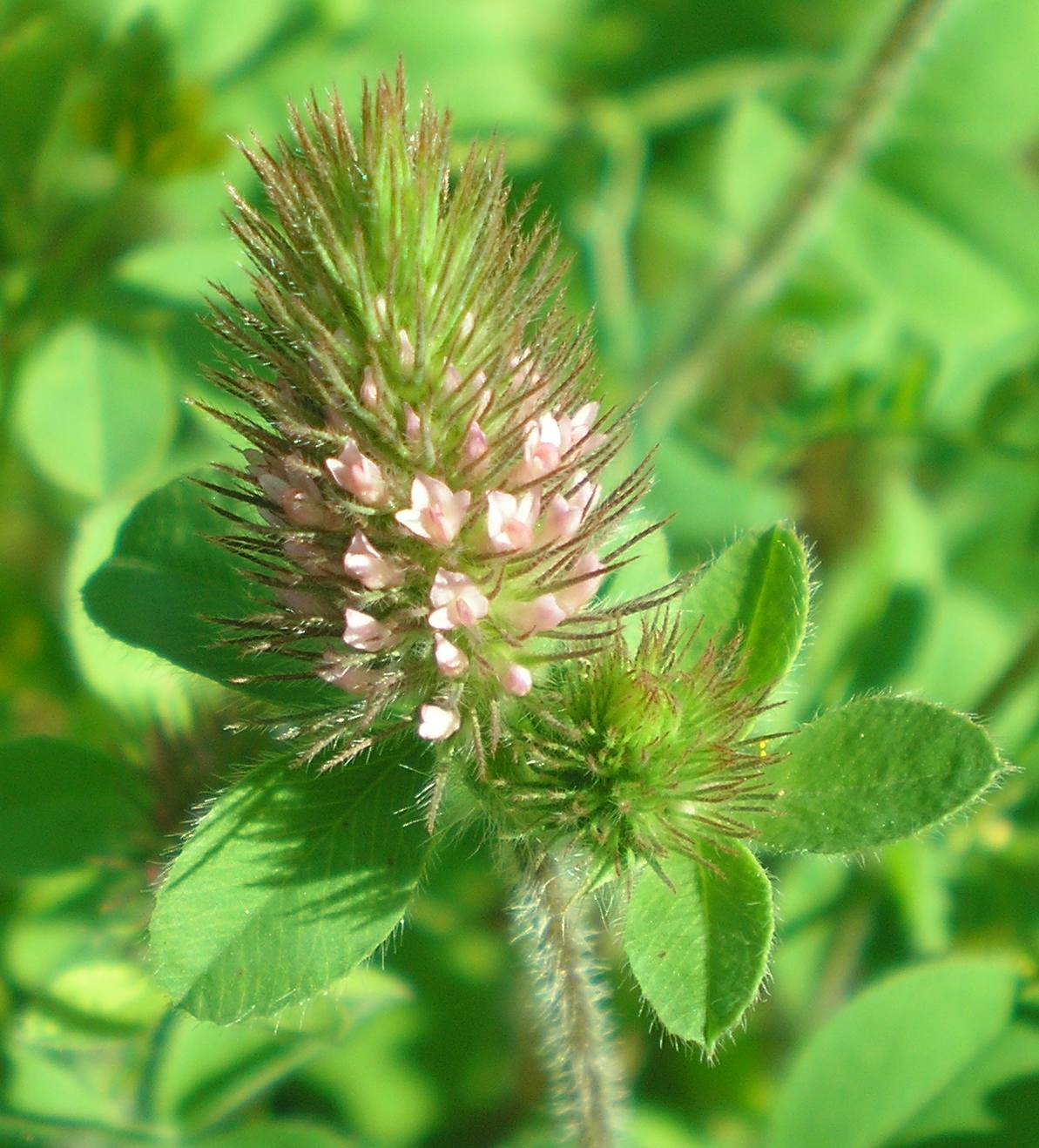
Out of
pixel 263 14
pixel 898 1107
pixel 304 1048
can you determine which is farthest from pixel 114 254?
pixel 898 1107

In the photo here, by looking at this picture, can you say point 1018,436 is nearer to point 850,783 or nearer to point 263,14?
point 850,783

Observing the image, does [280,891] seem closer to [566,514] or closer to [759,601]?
[566,514]

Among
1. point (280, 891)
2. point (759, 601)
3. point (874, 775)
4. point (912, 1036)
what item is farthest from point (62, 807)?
point (912, 1036)

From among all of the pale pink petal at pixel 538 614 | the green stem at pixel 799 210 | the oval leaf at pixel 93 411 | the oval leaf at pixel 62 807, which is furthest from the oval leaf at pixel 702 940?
the green stem at pixel 799 210

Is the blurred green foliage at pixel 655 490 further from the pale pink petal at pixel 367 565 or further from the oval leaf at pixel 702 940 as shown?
the pale pink petal at pixel 367 565

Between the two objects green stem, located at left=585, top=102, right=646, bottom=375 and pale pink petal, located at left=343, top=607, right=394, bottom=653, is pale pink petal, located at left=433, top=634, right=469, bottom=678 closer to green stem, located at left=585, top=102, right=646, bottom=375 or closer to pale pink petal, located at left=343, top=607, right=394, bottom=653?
pale pink petal, located at left=343, top=607, right=394, bottom=653

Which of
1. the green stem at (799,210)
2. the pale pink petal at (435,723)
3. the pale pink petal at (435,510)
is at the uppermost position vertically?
the green stem at (799,210)
